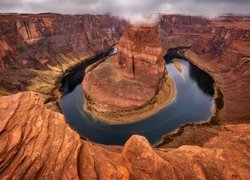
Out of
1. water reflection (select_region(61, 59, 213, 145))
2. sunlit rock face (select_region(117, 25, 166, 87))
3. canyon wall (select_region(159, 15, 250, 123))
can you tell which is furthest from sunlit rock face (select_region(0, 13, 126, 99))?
canyon wall (select_region(159, 15, 250, 123))

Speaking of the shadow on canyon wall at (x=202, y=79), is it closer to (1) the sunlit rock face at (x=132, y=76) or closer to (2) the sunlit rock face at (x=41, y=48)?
(1) the sunlit rock face at (x=132, y=76)

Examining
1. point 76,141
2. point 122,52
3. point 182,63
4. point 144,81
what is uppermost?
point 76,141

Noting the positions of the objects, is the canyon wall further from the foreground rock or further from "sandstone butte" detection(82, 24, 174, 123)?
the foreground rock

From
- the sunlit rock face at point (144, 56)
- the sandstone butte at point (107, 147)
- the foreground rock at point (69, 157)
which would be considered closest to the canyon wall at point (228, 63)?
the sandstone butte at point (107, 147)

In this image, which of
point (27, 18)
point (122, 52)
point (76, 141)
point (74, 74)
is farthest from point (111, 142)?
point (27, 18)

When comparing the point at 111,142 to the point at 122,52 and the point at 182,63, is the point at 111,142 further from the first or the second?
the point at 182,63

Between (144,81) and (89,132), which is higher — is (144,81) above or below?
above
